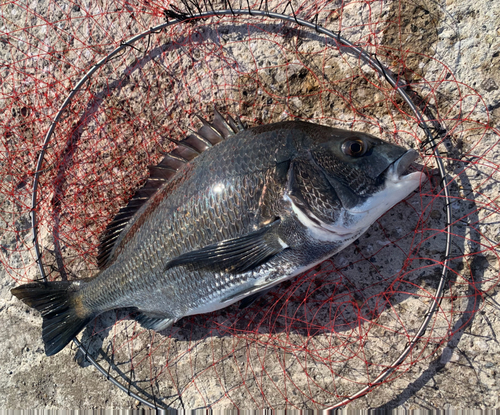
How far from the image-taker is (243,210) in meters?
1.86

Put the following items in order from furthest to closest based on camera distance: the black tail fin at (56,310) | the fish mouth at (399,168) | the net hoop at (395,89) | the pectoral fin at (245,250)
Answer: the black tail fin at (56,310), the net hoop at (395,89), the pectoral fin at (245,250), the fish mouth at (399,168)

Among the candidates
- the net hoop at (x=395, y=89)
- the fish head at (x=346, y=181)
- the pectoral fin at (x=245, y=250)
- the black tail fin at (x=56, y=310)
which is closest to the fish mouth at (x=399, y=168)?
the fish head at (x=346, y=181)

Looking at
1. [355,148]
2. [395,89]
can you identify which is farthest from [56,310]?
[395,89]

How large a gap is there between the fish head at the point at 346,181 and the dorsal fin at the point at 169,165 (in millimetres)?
602

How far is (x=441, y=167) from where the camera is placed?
1979 mm

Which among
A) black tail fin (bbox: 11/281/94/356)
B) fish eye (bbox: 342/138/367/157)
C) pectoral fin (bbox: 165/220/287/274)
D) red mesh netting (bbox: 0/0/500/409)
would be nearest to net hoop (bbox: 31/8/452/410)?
red mesh netting (bbox: 0/0/500/409)

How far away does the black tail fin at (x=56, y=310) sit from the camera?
2.44 metres

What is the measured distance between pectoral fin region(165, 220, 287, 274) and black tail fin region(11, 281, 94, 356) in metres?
1.18

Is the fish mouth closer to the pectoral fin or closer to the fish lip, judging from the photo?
the fish lip

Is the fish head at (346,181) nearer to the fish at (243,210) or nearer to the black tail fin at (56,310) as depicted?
the fish at (243,210)

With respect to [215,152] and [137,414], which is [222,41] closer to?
[215,152]

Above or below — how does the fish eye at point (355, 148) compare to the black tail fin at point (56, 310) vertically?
above

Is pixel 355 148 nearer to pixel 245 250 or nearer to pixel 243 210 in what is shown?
pixel 243 210

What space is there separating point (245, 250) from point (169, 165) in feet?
2.74
